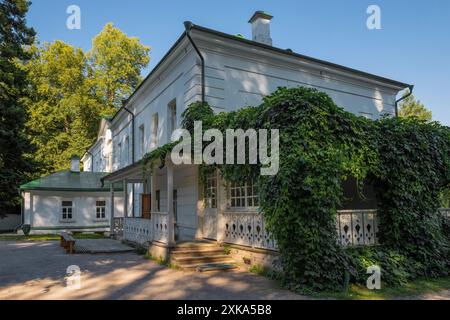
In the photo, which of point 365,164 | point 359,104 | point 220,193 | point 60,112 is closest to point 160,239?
point 220,193

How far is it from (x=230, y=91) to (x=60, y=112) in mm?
26953

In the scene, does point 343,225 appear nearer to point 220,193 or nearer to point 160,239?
point 220,193

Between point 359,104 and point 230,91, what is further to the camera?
point 359,104

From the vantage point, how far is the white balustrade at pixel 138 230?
39.5ft

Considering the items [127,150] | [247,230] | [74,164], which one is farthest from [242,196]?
[74,164]

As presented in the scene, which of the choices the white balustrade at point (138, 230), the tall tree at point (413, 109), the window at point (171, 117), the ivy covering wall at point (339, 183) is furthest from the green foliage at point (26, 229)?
the tall tree at point (413, 109)

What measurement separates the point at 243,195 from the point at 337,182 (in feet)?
12.7

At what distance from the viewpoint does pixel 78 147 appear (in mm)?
36906

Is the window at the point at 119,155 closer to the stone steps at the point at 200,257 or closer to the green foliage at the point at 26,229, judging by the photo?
the green foliage at the point at 26,229

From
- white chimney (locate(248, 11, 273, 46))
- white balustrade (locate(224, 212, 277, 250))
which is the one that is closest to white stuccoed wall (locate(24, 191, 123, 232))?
white chimney (locate(248, 11, 273, 46))

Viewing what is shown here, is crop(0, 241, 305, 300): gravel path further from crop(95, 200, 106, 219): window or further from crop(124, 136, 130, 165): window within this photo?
crop(95, 200, 106, 219): window

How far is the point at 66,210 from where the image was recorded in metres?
22.6
